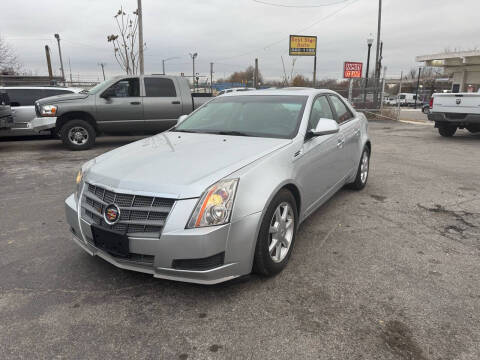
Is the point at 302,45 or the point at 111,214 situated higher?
the point at 302,45

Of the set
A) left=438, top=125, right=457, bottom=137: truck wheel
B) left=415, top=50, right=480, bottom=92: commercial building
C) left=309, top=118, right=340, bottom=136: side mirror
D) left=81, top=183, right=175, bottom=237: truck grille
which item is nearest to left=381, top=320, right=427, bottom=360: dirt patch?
left=81, top=183, right=175, bottom=237: truck grille

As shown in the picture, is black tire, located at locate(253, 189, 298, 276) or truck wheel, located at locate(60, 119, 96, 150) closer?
black tire, located at locate(253, 189, 298, 276)

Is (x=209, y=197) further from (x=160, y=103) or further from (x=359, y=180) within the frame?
(x=160, y=103)

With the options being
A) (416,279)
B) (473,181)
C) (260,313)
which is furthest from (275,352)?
(473,181)

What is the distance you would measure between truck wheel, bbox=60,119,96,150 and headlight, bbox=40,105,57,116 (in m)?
0.40

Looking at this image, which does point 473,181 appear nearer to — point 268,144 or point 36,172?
point 268,144

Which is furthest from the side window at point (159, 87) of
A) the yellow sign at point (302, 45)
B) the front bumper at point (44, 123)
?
the yellow sign at point (302, 45)

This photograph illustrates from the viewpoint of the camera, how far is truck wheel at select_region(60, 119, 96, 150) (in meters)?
8.88

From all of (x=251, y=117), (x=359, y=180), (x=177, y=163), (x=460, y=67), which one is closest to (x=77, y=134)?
(x=251, y=117)

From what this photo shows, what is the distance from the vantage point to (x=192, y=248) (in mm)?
2402

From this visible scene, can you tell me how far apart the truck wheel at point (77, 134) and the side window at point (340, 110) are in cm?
645

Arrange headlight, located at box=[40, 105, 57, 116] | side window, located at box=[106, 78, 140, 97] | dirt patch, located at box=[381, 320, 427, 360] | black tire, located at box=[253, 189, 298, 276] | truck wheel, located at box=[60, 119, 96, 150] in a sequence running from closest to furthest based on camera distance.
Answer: dirt patch, located at box=[381, 320, 427, 360] → black tire, located at box=[253, 189, 298, 276] → headlight, located at box=[40, 105, 57, 116] → truck wheel, located at box=[60, 119, 96, 150] → side window, located at box=[106, 78, 140, 97]

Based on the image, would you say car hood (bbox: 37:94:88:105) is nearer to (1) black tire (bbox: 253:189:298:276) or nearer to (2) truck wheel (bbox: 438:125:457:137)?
(1) black tire (bbox: 253:189:298:276)

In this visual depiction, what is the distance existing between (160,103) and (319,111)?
6.25 meters
